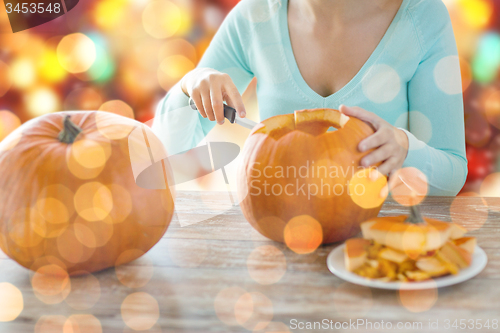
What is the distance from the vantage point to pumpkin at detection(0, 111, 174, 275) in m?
0.47

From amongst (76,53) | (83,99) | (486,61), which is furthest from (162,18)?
(486,61)

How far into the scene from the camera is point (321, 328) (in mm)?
370

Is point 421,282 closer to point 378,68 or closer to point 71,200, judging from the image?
point 71,200

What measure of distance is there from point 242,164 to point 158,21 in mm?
1844

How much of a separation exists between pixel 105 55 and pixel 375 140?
2.07 m

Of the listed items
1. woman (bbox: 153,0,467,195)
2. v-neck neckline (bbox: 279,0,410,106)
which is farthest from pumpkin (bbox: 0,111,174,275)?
v-neck neckline (bbox: 279,0,410,106)

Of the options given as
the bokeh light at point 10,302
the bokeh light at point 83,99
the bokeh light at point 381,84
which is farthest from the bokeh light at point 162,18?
the bokeh light at point 10,302

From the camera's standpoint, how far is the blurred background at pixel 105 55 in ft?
6.92

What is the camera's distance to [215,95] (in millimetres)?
781

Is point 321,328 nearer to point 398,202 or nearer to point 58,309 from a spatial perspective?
point 58,309

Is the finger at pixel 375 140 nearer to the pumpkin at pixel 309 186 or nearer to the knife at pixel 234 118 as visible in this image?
the pumpkin at pixel 309 186

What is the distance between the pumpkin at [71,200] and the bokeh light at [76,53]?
6.29 feet

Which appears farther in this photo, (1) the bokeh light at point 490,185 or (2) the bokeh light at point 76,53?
(2) the bokeh light at point 76,53

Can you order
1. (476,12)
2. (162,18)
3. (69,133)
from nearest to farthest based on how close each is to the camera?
(69,133) → (476,12) → (162,18)
